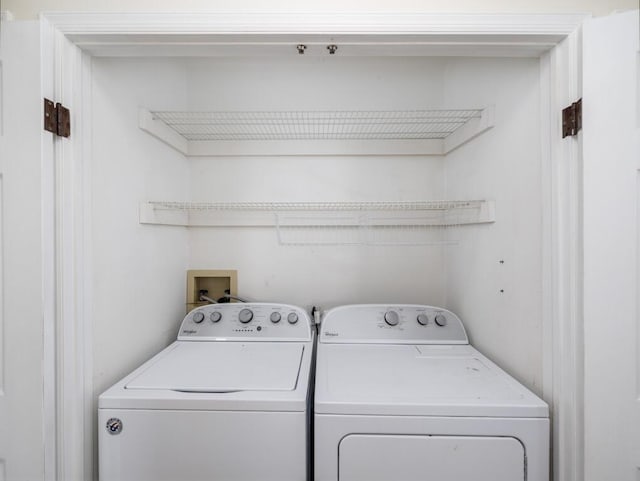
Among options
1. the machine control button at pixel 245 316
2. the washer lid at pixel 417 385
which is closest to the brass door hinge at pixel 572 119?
the washer lid at pixel 417 385

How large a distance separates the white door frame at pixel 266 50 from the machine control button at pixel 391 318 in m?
0.70

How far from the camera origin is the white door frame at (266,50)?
3.13 ft

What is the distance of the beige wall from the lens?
3.14 ft

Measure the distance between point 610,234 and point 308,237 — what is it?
1374mm

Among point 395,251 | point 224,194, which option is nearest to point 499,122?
point 395,251

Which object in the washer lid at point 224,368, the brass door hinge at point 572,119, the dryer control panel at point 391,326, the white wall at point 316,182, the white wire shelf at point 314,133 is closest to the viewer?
the brass door hinge at point 572,119

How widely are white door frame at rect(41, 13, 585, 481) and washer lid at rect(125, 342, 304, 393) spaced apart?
0.83 feet

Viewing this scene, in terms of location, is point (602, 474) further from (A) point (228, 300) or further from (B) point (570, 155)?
(A) point (228, 300)

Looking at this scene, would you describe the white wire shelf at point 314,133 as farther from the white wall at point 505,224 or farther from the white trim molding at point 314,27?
the white trim molding at point 314,27

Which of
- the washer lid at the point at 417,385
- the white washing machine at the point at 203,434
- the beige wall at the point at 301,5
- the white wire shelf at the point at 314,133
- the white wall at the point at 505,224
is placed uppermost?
the beige wall at the point at 301,5

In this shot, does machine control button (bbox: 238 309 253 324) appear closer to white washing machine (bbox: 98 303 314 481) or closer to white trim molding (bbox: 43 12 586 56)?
white washing machine (bbox: 98 303 314 481)

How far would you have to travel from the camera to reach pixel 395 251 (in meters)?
1.92

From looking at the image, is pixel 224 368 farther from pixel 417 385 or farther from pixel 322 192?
pixel 322 192

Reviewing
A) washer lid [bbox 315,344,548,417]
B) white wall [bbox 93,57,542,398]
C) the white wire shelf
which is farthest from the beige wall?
washer lid [bbox 315,344,548,417]
